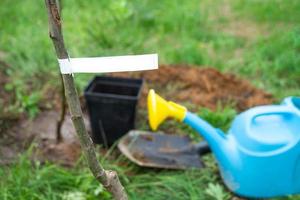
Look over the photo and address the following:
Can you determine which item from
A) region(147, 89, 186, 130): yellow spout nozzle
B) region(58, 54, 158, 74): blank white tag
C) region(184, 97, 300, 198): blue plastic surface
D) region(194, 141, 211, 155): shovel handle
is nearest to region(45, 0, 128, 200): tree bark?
region(58, 54, 158, 74): blank white tag

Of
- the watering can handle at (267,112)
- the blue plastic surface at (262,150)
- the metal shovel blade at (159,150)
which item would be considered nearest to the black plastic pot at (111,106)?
the metal shovel blade at (159,150)

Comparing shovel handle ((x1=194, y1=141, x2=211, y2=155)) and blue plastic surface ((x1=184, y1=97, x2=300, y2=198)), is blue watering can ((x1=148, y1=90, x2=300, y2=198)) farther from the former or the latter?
shovel handle ((x1=194, y1=141, x2=211, y2=155))

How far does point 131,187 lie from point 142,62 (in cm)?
94

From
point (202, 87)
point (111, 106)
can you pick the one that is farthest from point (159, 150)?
point (202, 87)

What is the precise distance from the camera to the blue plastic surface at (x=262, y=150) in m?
1.55

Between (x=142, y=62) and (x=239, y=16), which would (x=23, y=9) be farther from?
(x=142, y=62)

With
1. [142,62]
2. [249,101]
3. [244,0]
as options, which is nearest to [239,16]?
[244,0]

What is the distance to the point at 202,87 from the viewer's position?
2627 millimetres

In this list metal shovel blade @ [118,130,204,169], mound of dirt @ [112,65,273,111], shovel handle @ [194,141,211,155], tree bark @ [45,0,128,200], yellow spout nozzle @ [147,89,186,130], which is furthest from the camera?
mound of dirt @ [112,65,273,111]

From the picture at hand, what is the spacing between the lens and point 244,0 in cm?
414

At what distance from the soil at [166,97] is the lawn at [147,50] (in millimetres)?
95

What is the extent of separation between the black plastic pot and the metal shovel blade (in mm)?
87

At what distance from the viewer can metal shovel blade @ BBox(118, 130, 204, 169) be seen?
183 cm

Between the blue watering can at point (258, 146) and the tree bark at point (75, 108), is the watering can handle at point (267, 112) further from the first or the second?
the tree bark at point (75, 108)
